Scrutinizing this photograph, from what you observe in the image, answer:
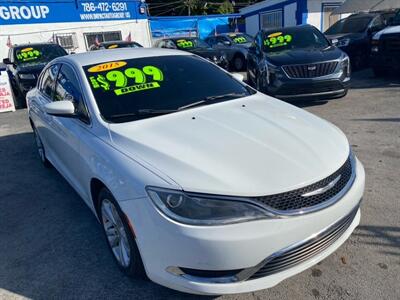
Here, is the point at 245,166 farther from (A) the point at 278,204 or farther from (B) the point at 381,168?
(B) the point at 381,168

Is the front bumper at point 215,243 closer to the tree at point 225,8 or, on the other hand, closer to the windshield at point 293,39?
the windshield at point 293,39

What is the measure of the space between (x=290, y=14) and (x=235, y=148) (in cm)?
2034

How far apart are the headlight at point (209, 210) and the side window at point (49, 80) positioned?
272 cm

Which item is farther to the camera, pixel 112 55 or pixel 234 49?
pixel 234 49

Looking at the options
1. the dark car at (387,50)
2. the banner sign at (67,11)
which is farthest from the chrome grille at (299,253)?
the banner sign at (67,11)

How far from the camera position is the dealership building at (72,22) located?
17.0 meters

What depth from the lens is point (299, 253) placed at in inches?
87.8

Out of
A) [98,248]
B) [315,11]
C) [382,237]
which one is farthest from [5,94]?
[315,11]

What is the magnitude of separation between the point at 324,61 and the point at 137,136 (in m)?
5.48

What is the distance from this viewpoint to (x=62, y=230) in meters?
3.55

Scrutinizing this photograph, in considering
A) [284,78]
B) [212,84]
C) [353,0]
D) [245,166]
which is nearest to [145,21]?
[353,0]

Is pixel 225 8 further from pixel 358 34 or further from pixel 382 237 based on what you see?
pixel 382 237

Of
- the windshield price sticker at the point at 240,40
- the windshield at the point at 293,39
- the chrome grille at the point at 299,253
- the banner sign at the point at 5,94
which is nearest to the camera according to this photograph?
the chrome grille at the point at 299,253

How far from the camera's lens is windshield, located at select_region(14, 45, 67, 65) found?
1146 cm
